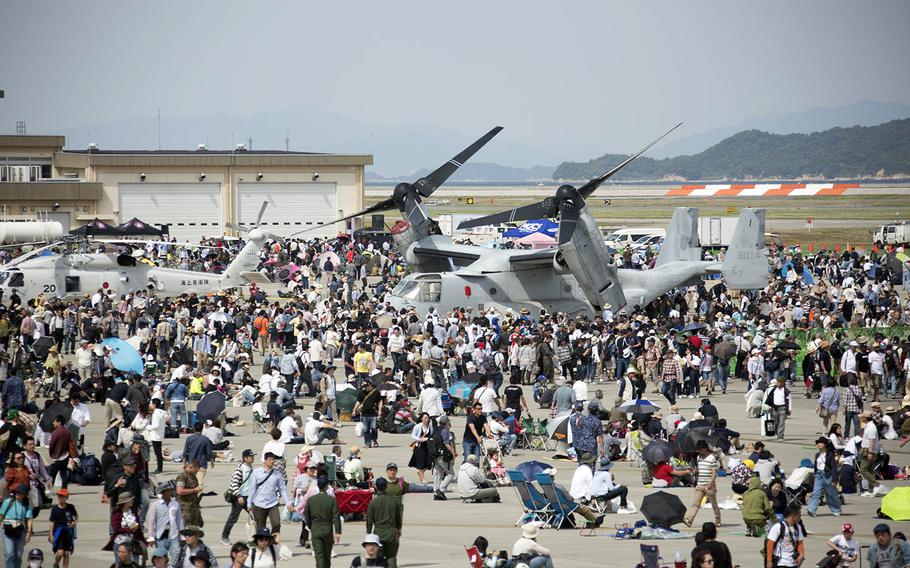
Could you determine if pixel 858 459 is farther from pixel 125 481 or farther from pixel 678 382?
pixel 125 481

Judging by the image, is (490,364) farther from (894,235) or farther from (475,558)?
(894,235)

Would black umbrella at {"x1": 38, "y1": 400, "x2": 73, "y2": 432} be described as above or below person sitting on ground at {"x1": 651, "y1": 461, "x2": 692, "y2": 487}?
above

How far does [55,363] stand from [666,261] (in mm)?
20062

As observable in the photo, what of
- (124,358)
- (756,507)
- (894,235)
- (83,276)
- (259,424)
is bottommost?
(259,424)

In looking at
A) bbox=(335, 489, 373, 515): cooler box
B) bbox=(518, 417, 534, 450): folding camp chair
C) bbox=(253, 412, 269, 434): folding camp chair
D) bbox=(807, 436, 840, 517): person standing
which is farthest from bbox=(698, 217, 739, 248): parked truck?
bbox=(335, 489, 373, 515): cooler box

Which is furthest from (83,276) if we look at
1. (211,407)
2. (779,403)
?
(779,403)

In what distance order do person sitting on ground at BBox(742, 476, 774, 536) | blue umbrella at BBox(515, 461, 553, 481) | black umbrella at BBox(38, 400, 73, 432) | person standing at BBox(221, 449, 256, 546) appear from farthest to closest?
black umbrella at BBox(38, 400, 73, 432) < blue umbrella at BBox(515, 461, 553, 481) < person sitting on ground at BBox(742, 476, 774, 536) < person standing at BBox(221, 449, 256, 546)

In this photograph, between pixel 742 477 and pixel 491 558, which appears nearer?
pixel 491 558

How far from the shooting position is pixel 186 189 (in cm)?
6284

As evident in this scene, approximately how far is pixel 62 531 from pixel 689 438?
9.45m

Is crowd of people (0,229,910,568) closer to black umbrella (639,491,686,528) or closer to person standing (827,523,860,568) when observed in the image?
person standing (827,523,860,568)

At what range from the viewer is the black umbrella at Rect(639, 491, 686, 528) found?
15.0 meters

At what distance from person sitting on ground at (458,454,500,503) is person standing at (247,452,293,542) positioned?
3.65 m

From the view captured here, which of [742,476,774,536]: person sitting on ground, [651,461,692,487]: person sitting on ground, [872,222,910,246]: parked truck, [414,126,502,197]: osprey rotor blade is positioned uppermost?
[414,126,502,197]: osprey rotor blade
